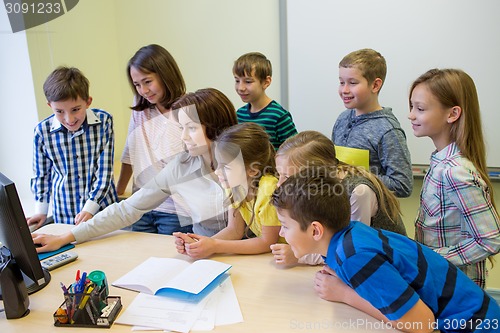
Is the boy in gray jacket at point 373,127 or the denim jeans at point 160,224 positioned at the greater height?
the boy in gray jacket at point 373,127

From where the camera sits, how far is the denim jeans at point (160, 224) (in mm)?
1818

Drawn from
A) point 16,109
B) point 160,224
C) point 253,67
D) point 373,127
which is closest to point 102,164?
point 160,224

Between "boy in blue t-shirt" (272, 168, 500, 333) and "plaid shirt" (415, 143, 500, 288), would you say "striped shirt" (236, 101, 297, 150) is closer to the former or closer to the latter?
"plaid shirt" (415, 143, 500, 288)

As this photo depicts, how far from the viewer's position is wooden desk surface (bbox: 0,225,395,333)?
100 cm

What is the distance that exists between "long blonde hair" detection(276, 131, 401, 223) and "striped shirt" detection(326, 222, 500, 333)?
1.00 ft

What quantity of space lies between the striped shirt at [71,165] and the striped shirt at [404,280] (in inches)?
49.2

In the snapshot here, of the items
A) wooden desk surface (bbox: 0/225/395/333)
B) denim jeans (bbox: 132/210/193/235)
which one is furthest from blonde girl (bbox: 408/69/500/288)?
denim jeans (bbox: 132/210/193/235)

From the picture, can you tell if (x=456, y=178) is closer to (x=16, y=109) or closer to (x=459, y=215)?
(x=459, y=215)

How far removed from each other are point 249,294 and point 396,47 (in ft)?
5.72

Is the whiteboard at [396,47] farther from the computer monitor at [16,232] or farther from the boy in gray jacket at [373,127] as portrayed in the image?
the computer monitor at [16,232]

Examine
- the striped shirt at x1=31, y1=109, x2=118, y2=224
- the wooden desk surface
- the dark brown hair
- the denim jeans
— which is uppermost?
the dark brown hair

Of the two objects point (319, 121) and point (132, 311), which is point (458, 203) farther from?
point (319, 121)

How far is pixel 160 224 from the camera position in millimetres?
1854

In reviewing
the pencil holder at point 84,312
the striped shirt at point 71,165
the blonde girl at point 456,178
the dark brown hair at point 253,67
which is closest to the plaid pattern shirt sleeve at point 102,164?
the striped shirt at point 71,165
